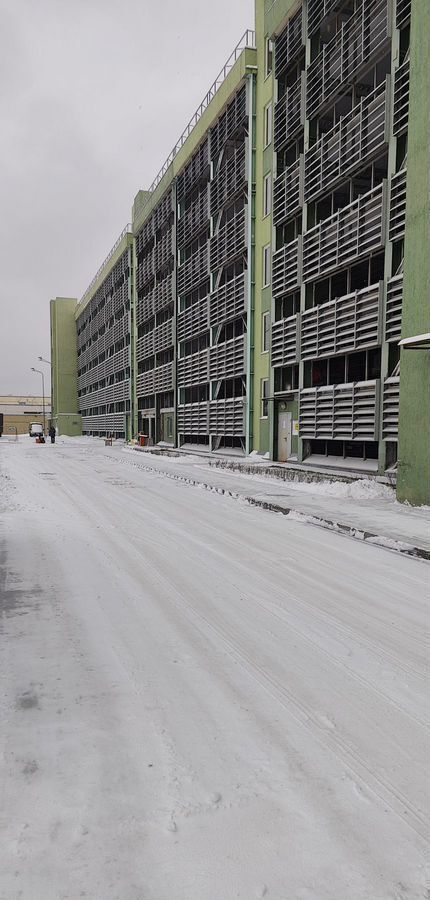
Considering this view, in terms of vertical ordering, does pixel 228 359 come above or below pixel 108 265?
below

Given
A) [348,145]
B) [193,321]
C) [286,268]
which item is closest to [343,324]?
[286,268]

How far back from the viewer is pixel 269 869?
83.7 inches

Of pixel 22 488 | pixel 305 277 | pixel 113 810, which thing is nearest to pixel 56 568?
pixel 113 810

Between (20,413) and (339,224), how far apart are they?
133576 mm

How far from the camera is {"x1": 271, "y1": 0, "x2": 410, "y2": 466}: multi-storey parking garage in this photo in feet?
54.7

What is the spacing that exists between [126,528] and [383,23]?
17.9 metres

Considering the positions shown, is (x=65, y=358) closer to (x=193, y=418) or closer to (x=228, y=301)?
(x=193, y=418)

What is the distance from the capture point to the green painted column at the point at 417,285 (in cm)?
1177

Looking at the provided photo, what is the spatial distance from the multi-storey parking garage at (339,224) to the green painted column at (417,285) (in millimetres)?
3448

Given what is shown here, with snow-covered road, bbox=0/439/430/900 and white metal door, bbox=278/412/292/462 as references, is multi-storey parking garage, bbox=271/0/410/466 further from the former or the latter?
snow-covered road, bbox=0/439/430/900

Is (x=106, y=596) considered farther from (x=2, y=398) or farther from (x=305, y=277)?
(x=2, y=398)

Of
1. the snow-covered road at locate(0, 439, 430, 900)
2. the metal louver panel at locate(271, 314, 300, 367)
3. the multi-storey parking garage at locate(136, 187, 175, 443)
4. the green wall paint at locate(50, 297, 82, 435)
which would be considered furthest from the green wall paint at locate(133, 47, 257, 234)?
the green wall paint at locate(50, 297, 82, 435)

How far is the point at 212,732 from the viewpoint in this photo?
306cm

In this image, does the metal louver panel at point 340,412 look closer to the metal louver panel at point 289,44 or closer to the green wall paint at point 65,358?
the metal louver panel at point 289,44
